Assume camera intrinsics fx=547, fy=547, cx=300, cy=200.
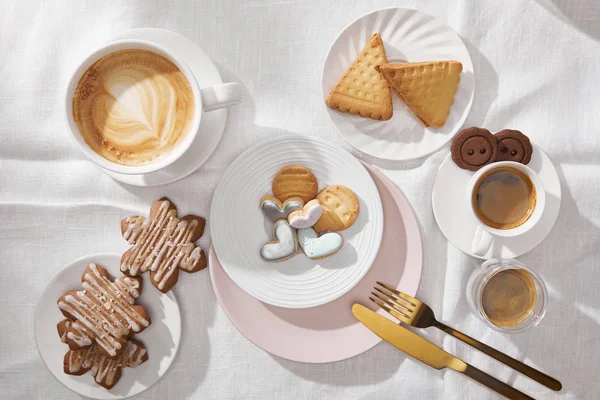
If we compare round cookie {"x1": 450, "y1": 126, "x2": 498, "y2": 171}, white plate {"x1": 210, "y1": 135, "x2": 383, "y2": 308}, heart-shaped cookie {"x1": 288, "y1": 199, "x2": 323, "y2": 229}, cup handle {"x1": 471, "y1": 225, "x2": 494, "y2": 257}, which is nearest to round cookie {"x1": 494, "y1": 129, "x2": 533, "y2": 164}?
round cookie {"x1": 450, "y1": 126, "x2": 498, "y2": 171}

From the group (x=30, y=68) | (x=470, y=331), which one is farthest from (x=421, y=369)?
(x=30, y=68)

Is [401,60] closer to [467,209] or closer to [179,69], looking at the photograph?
[467,209]

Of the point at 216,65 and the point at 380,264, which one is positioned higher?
the point at 216,65

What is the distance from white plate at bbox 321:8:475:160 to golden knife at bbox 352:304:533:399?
0.32 meters

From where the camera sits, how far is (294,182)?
1.04m

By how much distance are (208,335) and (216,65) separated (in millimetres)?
547

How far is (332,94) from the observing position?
1.04 meters

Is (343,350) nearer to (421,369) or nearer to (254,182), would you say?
(421,369)

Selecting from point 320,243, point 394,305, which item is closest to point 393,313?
point 394,305

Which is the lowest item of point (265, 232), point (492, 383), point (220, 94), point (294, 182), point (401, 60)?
point (492, 383)

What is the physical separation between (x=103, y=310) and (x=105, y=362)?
10cm

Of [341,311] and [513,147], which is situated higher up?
[513,147]

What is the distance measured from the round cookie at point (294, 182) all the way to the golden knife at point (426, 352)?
0.88ft

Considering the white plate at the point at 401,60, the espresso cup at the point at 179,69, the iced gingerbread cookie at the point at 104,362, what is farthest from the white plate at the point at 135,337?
the white plate at the point at 401,60
